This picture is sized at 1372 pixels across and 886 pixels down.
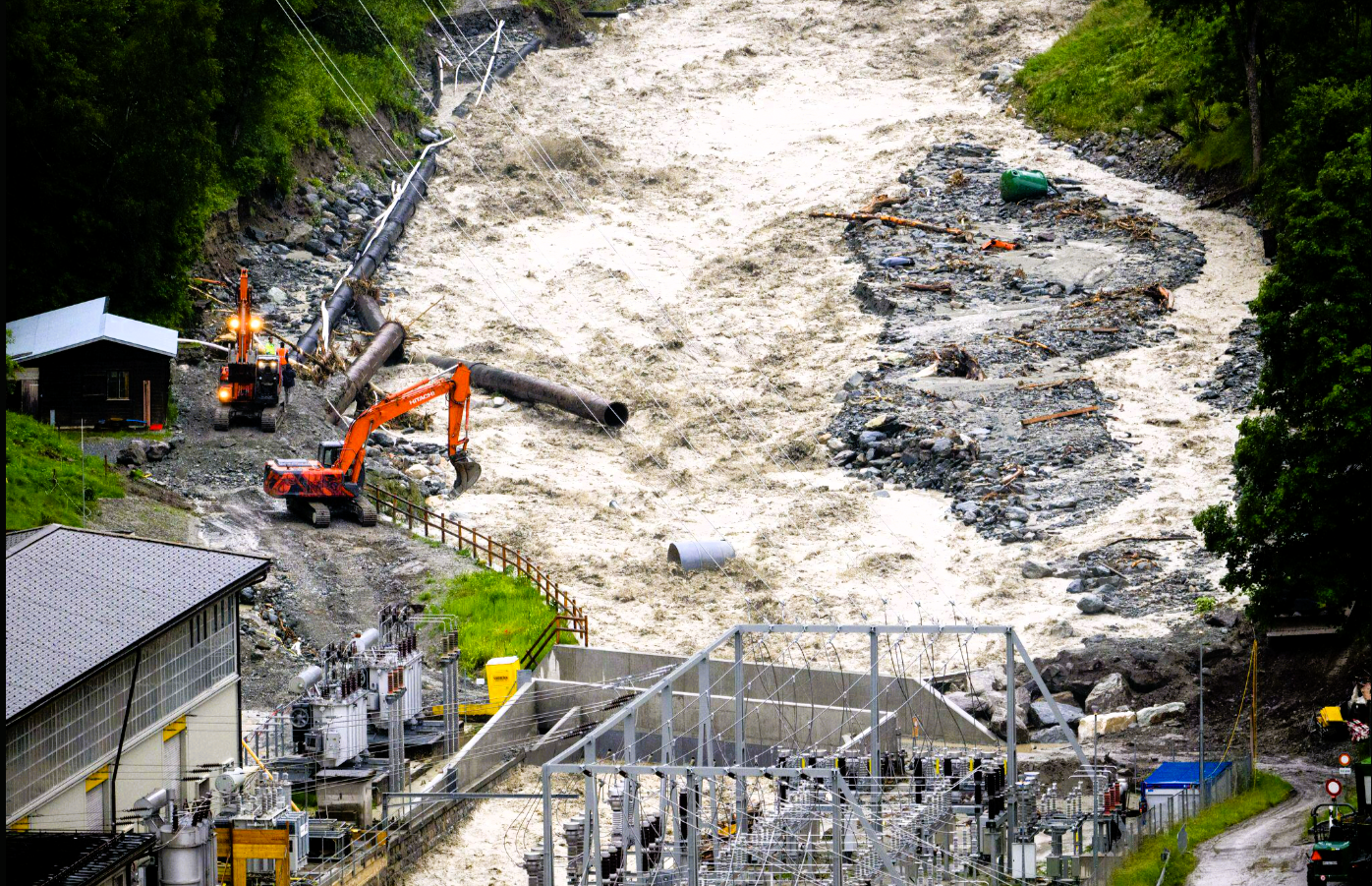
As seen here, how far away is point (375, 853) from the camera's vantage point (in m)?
30.8

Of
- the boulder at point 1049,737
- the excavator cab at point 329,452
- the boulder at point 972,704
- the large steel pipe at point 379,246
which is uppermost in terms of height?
the large steel pipe at point 379,246

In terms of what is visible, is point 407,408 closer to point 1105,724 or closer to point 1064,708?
point 1064,708

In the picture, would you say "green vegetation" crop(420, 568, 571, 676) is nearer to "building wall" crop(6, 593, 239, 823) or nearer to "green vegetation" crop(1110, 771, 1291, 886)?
"building wall" crop(6, 593, 239, 823)

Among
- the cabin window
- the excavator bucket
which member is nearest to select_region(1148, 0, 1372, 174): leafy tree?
the excavator bucket

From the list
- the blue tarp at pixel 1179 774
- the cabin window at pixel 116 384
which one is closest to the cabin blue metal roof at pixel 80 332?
the cabin window at pixel 116 384

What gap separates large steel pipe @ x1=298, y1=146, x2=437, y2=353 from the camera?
61031 mm

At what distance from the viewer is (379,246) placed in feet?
228

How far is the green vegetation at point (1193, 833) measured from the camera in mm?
26987

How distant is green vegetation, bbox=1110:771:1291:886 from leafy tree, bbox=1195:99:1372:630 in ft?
14.6

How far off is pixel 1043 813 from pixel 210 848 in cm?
1358

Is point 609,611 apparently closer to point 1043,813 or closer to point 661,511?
point 661,511

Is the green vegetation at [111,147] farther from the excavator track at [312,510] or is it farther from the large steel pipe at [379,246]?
the excavator track at [312,510]

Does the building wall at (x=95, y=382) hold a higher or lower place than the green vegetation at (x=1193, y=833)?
higher

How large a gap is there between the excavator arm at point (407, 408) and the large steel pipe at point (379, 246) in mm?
11678
